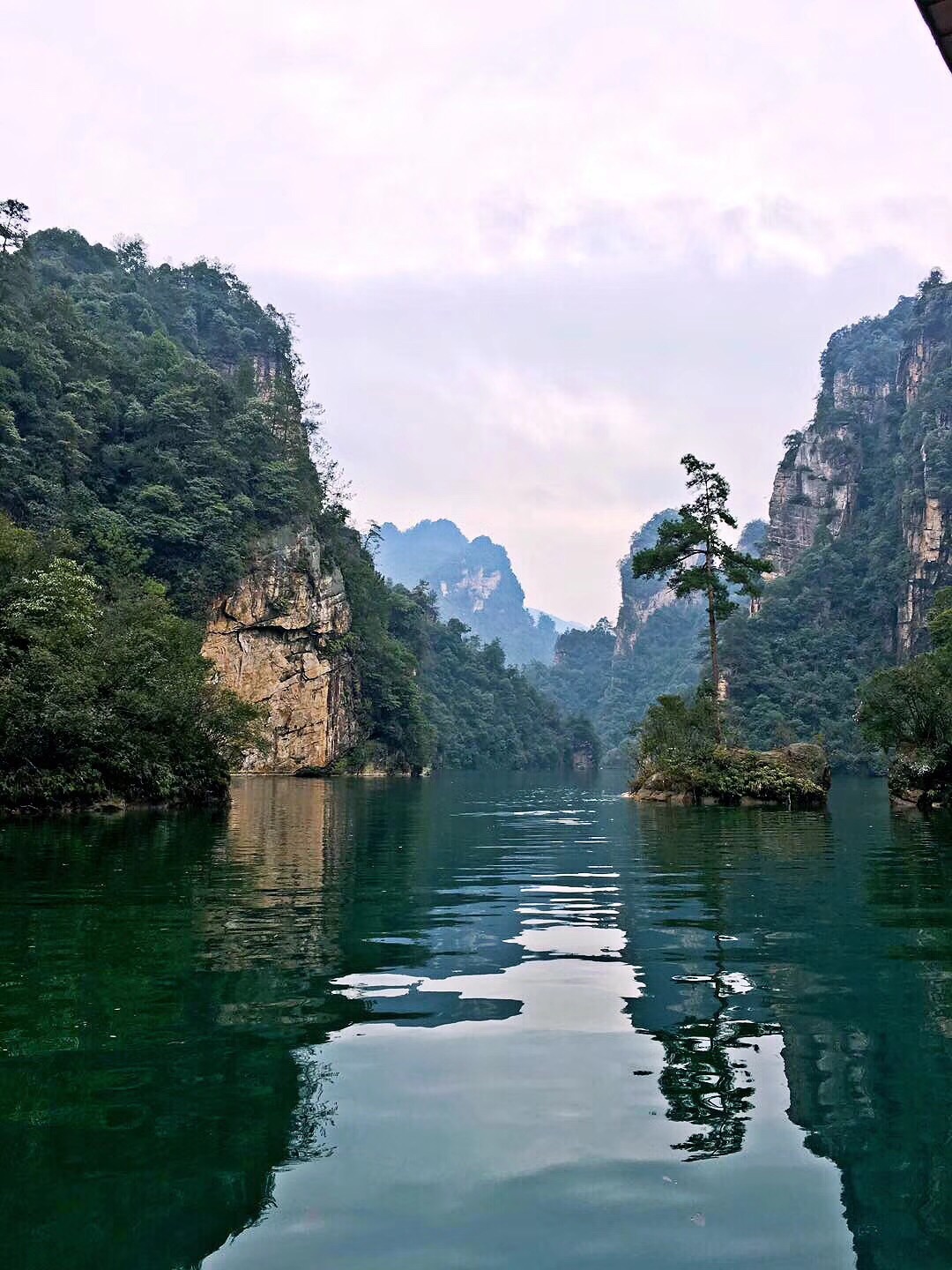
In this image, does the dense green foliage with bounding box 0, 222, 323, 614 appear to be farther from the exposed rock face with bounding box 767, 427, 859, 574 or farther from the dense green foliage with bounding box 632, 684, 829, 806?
the exposed rock face with bounding box 767, 427, 859, 574

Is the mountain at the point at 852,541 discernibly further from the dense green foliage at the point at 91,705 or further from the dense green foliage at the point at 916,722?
the dense green foliage at the point at 91,705

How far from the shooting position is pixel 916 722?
107ft

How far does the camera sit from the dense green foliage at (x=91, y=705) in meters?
23.2

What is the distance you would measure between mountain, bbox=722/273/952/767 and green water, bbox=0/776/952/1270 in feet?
229

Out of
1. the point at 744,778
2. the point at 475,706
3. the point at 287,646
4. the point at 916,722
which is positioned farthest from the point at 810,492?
the point at 744,778

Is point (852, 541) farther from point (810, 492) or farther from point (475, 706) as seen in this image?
point (475, 706)

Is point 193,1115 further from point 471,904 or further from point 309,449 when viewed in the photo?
point 309,449

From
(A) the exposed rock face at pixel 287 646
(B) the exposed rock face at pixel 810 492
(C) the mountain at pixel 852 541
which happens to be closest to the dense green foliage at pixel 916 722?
(A) the exposed rock face at pixel 287 646

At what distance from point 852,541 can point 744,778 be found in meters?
94.2

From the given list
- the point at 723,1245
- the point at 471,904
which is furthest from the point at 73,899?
the point at 723,1245

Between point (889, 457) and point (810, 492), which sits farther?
point (810, 492)

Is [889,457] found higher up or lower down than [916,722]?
higher up

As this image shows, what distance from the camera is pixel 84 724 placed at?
76.7ft

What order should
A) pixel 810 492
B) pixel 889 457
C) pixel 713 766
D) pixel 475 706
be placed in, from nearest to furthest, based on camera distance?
pixel 713 766 < pixel 889 457 < pixel 475 706 < pixel 810 492
